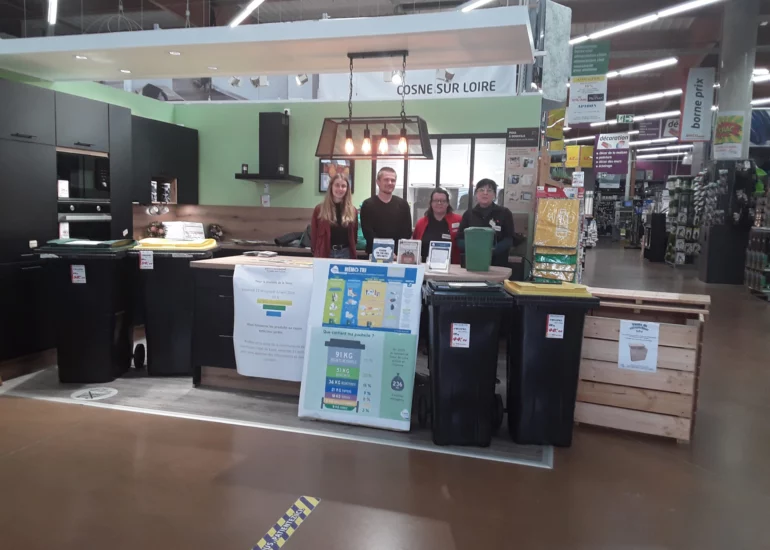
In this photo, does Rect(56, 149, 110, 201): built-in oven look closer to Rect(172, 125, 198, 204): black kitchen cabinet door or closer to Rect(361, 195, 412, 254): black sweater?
Rect(172, 125, 198, 204): black kitchen cabinet door

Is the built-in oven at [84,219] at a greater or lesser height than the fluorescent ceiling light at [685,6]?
lesser

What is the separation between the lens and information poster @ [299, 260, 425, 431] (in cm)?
338

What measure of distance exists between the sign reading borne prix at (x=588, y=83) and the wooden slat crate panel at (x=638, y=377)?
6.25 m

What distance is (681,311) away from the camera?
3.38 meters

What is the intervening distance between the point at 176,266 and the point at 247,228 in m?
3.46

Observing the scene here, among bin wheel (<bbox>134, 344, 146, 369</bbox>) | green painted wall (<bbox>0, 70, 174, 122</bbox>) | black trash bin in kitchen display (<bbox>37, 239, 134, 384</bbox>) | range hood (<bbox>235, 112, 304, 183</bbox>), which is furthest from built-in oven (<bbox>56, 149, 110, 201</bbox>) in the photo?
range hood (<bbox>235, 112, 304, 183</bbox>)

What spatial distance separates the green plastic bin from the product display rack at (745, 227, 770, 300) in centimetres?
773

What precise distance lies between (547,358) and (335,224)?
2.20 meters

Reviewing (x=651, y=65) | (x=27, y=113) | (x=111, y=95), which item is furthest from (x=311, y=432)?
(x=651, y=65)

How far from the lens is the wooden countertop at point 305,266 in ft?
12.0

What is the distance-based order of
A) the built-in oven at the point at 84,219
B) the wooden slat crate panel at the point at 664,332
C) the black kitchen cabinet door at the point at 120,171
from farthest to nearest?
the black kitchen cabinet door at the point at 120,171
the built-in oven at the point at 84,219
the wooden slat crate panel at the point at 664,332

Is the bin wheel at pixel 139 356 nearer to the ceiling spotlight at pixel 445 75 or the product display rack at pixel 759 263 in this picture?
the ceiling spotlight at pixel 445 75

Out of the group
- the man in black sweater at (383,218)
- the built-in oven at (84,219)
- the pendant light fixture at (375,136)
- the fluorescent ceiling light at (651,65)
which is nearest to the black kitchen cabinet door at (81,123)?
the built-in oven at (84,219)

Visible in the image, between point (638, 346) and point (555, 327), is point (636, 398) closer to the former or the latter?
point (638, 346)
